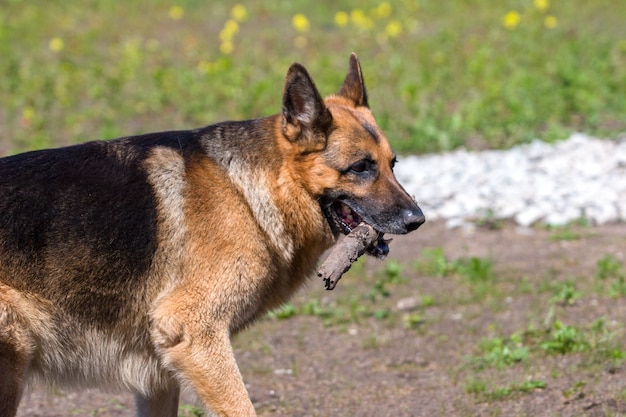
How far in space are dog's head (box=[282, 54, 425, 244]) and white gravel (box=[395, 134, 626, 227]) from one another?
4.32 metres

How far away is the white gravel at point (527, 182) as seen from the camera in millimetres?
9188

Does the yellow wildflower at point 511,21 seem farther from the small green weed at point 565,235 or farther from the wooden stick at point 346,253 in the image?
the wooden stick at point 346,253

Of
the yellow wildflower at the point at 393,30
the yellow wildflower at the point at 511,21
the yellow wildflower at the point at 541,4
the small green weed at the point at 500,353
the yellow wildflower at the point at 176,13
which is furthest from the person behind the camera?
the yellow wildflower at the point at 176,13

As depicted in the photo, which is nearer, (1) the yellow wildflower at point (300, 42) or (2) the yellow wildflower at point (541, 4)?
(1) the yellow wildflower at point (300, 42)

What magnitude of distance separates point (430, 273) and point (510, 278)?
70 cm

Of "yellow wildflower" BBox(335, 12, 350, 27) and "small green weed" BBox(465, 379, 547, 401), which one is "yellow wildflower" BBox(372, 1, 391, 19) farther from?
"small green weed" BBox(465, 379, 547, 401)

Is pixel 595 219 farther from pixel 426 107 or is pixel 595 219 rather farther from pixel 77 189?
pixel 77 189

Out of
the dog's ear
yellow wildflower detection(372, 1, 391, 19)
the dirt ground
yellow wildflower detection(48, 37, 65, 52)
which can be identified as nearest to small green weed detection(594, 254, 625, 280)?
the dirt ground

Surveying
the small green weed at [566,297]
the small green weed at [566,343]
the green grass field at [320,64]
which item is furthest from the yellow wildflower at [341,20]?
the small green weed at [566,343]

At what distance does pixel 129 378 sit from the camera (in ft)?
16.0

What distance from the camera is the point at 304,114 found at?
4988 mm

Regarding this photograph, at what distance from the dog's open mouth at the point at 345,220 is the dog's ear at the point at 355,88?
2.41 ft

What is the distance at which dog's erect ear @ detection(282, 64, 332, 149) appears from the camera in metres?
4.87

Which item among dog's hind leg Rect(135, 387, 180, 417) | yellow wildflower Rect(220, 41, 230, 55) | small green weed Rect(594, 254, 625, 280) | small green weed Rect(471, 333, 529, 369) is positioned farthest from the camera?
yellow wildflower Rect(220, 41, 230, 55)
